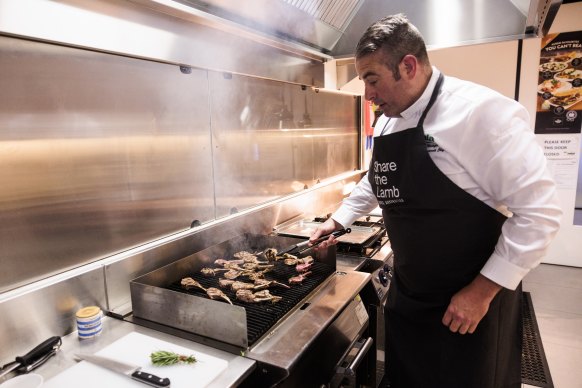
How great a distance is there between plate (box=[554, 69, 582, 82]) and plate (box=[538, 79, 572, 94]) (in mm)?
34

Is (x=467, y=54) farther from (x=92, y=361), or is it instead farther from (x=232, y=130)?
(x=92, y=361)

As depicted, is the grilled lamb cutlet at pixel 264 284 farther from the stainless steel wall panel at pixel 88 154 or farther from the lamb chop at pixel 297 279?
the stainless steel wall panel at pixel 88 154

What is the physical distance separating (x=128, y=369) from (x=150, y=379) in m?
0.09

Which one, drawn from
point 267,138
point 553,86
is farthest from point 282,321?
point 553,86

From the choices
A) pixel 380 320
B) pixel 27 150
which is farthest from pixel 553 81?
pixel 27 150

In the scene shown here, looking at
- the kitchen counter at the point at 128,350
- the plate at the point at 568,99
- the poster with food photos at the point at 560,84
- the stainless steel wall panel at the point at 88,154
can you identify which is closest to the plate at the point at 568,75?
the poster with food photos at the point at 560,84

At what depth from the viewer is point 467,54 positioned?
4395 mm

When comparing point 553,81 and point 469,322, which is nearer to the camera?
point 469,322

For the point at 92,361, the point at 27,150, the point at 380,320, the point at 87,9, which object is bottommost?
the point at 380,320

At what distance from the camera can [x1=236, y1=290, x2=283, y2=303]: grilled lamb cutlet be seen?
1472 millimetres

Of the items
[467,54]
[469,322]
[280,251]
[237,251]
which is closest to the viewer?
[469,322]

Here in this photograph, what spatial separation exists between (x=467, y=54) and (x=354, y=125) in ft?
5.50

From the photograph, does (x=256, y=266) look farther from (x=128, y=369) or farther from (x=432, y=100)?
(x=432, y=100)

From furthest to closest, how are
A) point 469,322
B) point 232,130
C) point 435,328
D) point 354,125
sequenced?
1. point 354,125
2. point 232,130
3. point 435,328
4. point 469,322
